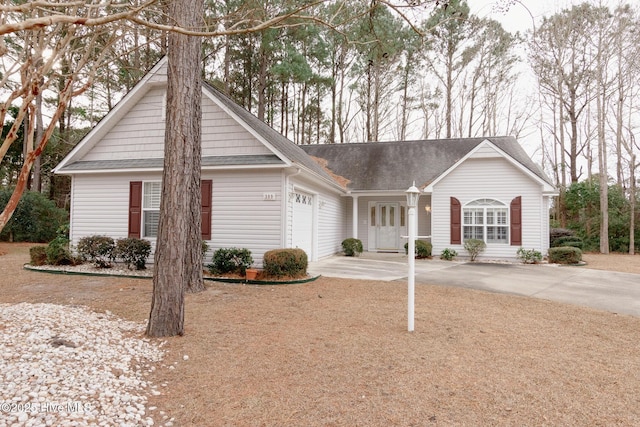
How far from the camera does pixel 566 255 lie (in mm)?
11945

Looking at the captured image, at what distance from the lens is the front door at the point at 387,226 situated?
1540 cm

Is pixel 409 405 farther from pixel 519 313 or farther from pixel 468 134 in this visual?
pixel 468 134

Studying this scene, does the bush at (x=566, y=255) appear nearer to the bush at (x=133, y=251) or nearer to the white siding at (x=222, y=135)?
the white siding at (x=222, y=135)

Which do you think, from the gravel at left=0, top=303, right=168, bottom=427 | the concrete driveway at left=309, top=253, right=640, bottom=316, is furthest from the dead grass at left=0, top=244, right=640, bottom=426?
the concrete driveway at left=309, top=253, right=640, bottom=316

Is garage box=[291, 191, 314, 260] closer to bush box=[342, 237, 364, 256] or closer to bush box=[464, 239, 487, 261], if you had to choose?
bush box=[342, 237, 364, 256]

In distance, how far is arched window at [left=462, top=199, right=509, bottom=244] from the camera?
1302 centimetres

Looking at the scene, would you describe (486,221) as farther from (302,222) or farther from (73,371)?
(73,371)

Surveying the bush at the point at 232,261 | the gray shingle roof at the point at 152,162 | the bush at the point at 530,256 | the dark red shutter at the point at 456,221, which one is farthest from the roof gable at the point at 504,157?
the bush at the point at 232,261

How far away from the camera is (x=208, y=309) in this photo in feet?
18.1

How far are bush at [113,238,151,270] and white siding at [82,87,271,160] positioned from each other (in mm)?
2563

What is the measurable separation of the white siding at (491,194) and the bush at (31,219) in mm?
17657

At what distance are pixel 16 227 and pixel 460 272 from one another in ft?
61.7

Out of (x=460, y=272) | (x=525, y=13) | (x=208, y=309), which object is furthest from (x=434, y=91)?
(x=208, y=309)

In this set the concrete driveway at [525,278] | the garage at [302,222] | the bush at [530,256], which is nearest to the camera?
the concrete driveway at [525,278]
